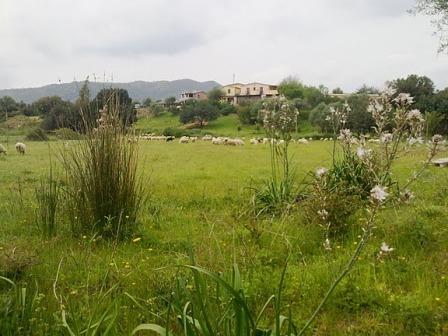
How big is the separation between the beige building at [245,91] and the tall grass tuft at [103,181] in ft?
319

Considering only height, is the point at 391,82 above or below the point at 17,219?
above

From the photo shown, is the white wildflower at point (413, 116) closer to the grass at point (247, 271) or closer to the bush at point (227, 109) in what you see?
the grass at point (247, 271)

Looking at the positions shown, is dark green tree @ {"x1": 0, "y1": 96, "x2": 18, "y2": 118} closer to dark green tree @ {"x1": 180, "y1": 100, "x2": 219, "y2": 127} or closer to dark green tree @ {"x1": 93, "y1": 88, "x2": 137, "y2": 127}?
dark green tree @ {"x1": 93, "y1": 88, "x2": 137, "y2": 127}

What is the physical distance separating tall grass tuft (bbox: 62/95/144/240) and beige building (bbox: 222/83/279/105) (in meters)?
97.3

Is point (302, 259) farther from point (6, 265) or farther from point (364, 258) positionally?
point (6, 265)

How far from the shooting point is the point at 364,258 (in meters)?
3.77

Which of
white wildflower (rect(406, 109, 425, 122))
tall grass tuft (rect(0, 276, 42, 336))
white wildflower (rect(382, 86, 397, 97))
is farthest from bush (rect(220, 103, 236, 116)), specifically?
tall grass tuft (rect(0, 276, 42, 336))

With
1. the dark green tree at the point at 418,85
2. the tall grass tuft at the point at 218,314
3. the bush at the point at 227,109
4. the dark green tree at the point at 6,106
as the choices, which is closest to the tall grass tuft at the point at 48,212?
the tall grass tuft at the point at 218,314

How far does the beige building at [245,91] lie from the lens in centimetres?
10314

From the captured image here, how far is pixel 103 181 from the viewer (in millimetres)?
4605

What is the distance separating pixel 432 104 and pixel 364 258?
42695 millimetres

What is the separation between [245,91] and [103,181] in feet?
360

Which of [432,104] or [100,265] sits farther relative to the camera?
[432,104]

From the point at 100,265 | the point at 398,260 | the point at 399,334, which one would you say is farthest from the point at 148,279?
the point at 398,260
